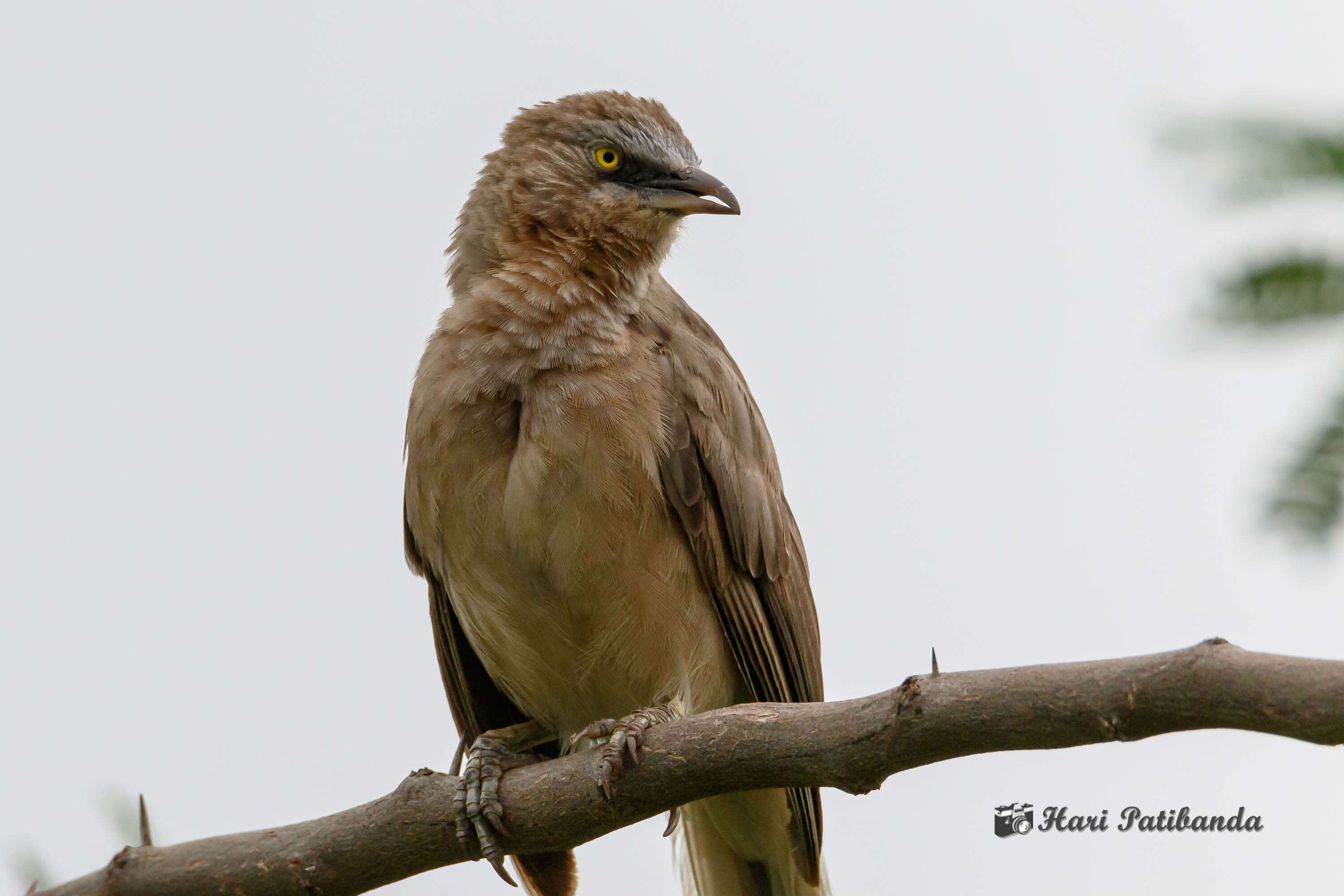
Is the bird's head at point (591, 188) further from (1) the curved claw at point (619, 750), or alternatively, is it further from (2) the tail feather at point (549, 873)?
(2) the tail feather at point (549, 873)

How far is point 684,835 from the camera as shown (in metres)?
6.07

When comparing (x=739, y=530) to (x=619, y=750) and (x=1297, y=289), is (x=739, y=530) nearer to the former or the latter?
(x=619, y=750)

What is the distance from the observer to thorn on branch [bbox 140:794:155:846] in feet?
13.5

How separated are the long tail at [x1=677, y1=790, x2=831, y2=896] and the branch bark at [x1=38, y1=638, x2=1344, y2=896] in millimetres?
1350

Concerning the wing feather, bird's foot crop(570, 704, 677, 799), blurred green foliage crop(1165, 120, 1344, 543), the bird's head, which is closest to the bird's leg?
bird's foot crop(570, 704, 677, 799)

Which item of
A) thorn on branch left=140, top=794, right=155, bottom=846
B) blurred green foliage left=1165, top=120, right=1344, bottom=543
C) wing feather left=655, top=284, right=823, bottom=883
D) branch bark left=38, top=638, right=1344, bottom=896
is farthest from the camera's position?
wing feather left=655, top=284, right=823, bottom=883

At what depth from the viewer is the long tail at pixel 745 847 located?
18.7 ft

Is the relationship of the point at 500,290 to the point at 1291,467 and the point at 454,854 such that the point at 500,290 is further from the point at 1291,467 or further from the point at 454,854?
the point at 1291,467

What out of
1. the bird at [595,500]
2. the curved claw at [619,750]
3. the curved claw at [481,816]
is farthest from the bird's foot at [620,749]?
the curved claw at [481,816]

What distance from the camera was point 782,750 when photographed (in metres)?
3.73

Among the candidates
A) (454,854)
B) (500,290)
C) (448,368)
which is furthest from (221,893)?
(500,290)

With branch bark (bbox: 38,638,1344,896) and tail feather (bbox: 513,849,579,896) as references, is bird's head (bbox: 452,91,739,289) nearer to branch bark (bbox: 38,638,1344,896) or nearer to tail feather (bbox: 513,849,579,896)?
branch bark (bbox: 38,638,1344,896)

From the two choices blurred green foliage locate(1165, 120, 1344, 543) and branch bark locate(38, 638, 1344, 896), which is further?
branch bark locate(38, 638, 1344, 896)

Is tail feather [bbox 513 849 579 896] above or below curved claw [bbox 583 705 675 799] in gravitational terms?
below
